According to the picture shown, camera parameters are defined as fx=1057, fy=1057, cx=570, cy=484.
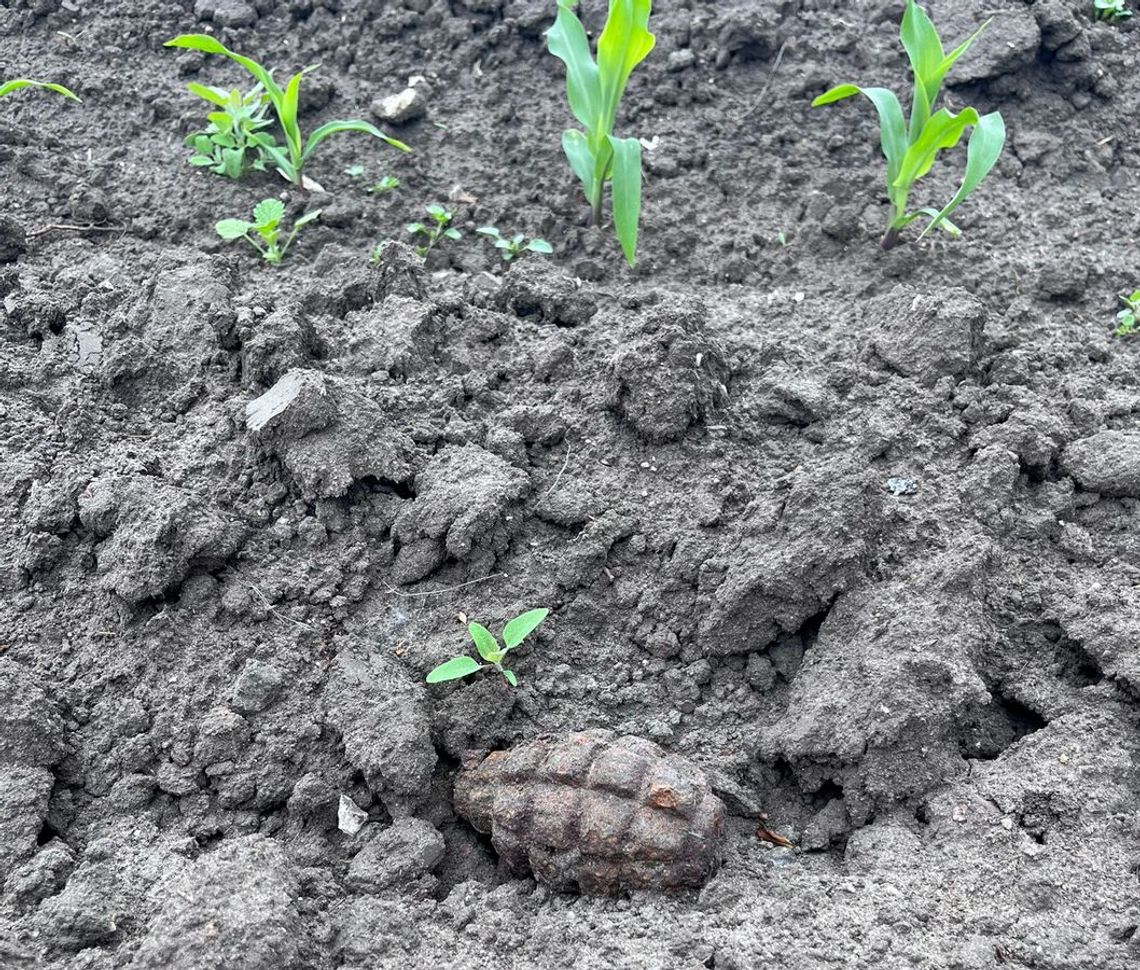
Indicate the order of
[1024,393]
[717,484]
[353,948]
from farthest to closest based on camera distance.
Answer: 1. [1024,393]
2. [717,484]
3. [353,948]

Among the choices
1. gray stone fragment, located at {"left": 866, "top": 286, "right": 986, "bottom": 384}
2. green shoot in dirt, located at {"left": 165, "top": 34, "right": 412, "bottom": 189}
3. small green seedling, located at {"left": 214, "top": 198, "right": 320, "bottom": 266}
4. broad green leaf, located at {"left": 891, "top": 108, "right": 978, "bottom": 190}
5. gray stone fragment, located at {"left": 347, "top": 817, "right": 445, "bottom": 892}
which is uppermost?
green shoot in dirt, located at {"left": 165, "top": 34, "right": 412, "bottom": 189}

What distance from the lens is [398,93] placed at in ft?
11.4

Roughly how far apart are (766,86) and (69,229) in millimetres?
2202

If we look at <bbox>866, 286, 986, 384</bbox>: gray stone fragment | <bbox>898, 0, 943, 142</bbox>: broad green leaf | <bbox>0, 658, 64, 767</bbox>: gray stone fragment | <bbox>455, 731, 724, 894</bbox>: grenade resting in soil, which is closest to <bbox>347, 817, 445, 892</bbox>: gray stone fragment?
<bbox>455, 731, 724, 894</bbox>: grenade resting in soil

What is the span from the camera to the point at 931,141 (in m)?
2.78

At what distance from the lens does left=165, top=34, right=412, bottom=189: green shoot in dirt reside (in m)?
2.90

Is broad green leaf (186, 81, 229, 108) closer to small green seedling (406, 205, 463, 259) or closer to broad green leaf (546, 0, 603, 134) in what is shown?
small green seedling (406, 205, 463, 259)

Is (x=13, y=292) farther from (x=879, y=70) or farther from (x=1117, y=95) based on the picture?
(x=1117, y=95)

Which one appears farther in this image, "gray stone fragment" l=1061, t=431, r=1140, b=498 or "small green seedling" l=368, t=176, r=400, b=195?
"small green seedling" l=368, t=176, r=400, b=195

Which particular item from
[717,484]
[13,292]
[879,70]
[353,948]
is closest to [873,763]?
[717,484]

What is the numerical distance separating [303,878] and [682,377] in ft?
4.17

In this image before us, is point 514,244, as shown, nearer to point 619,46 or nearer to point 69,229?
point 619,46

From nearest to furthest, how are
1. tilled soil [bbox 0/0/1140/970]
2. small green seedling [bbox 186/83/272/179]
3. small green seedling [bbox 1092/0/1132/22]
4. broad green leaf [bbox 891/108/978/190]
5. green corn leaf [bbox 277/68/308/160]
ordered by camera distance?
tilled soil [bbox 0/0/1140/970], broad green leaf [bbox 891/108/978/190], green corn leaf [bbox 277/68/308/160], small green seedling [bbox 186/83/272/179], small green seedling [bbox 1092/0/1132/22]

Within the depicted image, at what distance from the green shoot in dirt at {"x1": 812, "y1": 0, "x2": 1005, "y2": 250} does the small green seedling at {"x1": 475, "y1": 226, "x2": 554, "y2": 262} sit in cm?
86
